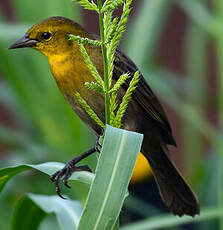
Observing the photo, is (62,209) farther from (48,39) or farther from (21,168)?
(48,39)

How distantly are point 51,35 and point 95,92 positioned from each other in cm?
20

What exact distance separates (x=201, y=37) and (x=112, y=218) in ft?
7.11

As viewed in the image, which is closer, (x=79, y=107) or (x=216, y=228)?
(x=79, y=107)

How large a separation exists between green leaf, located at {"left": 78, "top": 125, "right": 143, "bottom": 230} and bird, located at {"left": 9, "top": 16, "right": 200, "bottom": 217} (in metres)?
0.64

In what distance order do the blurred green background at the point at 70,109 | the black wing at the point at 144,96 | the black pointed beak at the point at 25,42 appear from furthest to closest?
the blurred green background at the point at 70,109, the black wing at the point at 144,96, the black pointed beak at the point at 25,42

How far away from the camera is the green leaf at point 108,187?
0.92 metres

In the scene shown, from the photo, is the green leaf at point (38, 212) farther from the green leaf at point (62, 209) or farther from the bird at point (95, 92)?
the bird at point (95, 92)

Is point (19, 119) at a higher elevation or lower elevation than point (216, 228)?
higher

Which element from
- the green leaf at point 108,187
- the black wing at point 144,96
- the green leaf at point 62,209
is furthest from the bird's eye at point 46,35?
the green leaf at point 108,187

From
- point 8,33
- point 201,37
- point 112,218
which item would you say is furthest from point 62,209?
point 201,37

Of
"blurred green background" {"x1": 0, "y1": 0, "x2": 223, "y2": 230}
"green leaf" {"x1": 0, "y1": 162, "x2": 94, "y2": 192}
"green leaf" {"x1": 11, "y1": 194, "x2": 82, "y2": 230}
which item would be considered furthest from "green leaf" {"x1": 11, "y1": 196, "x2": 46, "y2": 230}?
"blurred green background" {"x1": 0, "y1": 0, "x2": 223, "y2": 230}

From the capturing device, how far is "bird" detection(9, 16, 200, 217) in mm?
1615

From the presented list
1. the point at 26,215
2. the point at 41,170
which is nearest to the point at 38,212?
the point at 26,215

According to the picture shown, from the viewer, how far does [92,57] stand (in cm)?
166
